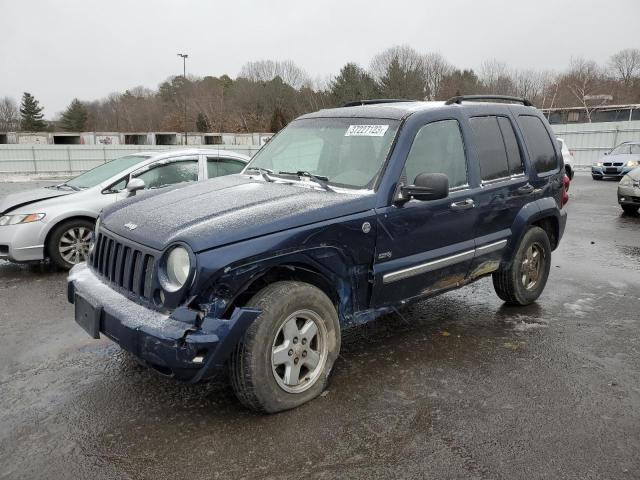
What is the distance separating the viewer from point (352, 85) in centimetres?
6681

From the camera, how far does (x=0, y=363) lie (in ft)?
13.5

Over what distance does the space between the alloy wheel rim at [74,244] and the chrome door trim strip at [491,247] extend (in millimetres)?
5005

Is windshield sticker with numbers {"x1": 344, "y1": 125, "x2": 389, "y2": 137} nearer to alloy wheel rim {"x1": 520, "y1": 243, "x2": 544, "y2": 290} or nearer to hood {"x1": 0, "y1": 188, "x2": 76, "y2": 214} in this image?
alloy wheel rim {"x1": 520, "y1": 243, "x2": 544, "y2": 290}

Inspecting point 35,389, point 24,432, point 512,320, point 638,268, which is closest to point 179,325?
point 24,432

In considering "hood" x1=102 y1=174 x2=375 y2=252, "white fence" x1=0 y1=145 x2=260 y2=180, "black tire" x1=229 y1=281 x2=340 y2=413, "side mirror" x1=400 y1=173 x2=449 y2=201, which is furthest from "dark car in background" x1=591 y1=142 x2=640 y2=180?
"black tire" x1=229 y1=281 x2=340 y2=413

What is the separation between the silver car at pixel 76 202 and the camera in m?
6.54

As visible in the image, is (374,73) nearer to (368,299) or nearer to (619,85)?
(619,85)

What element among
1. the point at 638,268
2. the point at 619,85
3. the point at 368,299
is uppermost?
the point at 619,85

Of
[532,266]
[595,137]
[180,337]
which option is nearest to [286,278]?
[180,337]

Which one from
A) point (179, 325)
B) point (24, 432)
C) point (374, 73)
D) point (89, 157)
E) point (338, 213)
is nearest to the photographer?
point (179, 325)

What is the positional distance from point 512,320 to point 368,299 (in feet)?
6.65

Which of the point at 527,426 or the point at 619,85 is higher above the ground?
the point at 619,85

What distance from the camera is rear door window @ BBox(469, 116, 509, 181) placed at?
4.52 meters

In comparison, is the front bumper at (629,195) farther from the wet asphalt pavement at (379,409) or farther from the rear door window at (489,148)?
the rear door window at (489,148)
